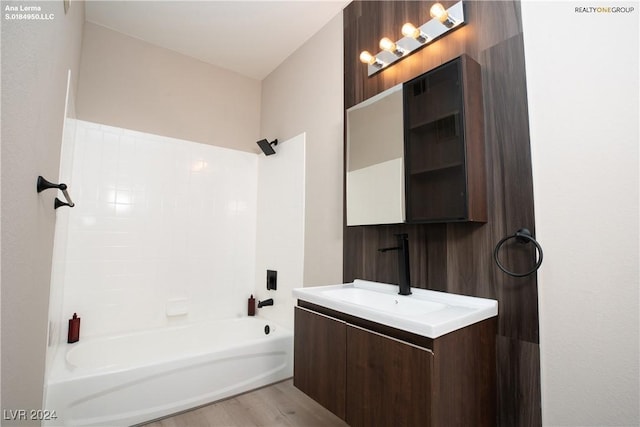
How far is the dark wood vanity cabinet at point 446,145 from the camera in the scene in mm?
1354

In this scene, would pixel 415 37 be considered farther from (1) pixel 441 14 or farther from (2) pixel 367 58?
(2) pixel 367 58

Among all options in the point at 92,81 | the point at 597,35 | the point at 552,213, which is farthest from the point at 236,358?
the point at 597,35

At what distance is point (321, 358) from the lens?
149 centimetres

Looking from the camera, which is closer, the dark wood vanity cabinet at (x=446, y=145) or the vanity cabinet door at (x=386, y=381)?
the vanity cabinet door at (x=386, y=381)

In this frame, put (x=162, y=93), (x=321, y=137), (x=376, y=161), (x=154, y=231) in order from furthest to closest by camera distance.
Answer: (x=162, y=93) → (x=154, y=231) → (x=321, y=137) → (x=376, y=161)

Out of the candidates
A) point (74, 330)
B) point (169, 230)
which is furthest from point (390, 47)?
point (74, 330)

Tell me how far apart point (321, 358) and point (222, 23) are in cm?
253

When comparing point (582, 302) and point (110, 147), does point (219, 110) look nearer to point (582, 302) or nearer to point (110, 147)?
point (110, 147)

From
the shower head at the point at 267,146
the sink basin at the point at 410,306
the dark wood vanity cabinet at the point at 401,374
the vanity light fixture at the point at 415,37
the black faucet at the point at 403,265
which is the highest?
the vanity light fixture at the point at 415,37

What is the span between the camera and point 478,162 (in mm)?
1379

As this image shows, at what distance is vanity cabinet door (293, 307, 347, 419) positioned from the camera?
4.52ft

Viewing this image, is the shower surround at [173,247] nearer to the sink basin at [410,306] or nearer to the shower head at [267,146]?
the shower head at [267,146]

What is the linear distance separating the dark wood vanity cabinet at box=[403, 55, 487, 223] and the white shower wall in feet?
6.41

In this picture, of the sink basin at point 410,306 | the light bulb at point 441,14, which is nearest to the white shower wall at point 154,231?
the sink basin at point 410,306
